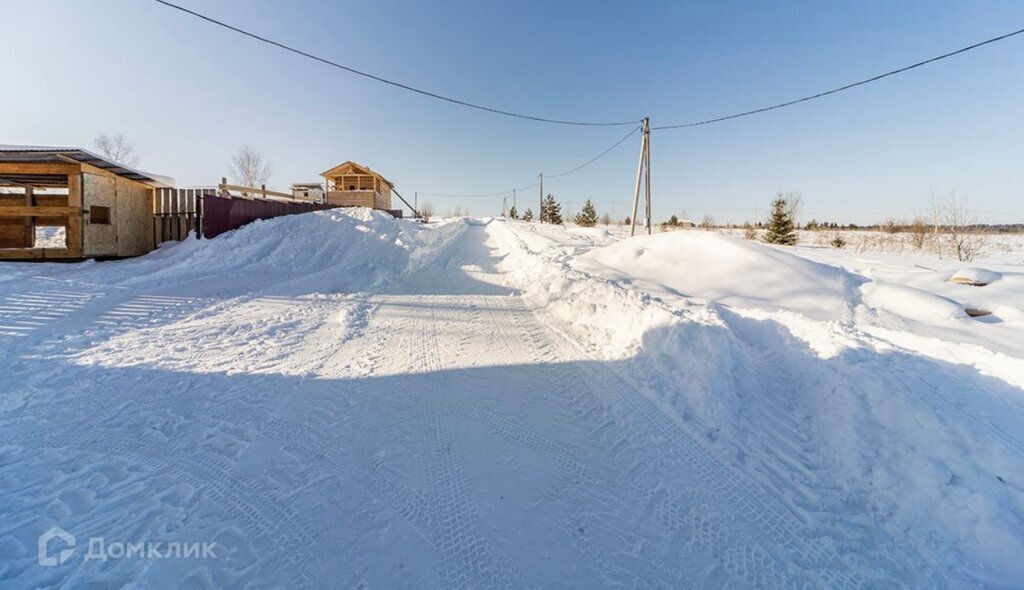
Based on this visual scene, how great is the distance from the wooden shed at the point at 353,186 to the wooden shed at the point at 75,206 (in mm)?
15527

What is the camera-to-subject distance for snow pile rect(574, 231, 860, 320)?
21.3 feet

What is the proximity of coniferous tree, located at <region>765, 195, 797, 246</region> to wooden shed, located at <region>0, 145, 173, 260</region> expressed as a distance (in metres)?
35.1

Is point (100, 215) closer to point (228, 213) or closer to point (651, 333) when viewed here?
point (228, 213)

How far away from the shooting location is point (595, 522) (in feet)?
7.62

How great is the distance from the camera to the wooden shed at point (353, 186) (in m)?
27.7

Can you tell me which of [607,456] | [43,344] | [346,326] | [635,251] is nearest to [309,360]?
[346,326]

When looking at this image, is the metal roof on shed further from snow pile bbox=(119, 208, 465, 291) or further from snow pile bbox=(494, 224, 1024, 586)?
snow pile bbox=(494, 224, 1024, 586)

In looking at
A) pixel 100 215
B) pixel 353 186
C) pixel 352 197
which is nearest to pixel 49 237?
pixel 100 215

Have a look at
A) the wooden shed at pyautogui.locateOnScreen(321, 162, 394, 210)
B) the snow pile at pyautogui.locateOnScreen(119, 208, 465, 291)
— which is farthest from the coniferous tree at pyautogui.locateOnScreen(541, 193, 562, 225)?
the snow pile at pyautogui.locateOnScreen(119, 208, 465, 291)

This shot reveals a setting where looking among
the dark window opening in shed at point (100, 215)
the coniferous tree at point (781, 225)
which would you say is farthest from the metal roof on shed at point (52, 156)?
the coniferous tree at point (781, 225)

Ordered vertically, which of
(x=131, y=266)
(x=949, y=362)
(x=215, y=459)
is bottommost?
(x=215, y=459)

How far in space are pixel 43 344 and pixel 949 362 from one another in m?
10.5

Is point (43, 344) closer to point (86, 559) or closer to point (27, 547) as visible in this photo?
point (27, 547)

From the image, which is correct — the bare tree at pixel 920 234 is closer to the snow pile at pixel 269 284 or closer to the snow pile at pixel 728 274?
the snow pile at pixel 728 274
